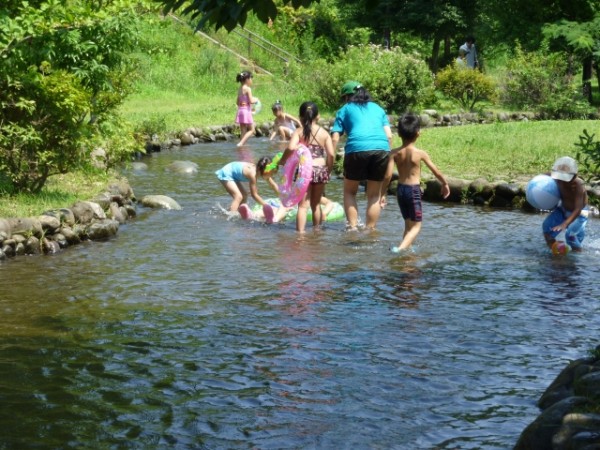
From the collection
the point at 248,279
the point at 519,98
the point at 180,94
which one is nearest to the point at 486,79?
the point at 519,98

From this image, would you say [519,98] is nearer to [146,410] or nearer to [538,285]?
[538,285]

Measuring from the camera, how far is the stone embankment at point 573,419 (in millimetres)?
4934

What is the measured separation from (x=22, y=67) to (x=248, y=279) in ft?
13.1

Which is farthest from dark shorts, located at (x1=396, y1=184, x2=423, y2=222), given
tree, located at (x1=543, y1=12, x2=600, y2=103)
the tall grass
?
tree, located at (x1=543, y1=12, x2=600, y2=103)

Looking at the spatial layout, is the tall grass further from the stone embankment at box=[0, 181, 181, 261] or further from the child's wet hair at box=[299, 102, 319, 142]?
the child's wet hair at box=[299, 102, 319, 142]

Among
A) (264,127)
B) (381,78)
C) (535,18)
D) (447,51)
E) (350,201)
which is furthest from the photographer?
(447,51)

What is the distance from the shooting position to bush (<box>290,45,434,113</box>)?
1156 inches

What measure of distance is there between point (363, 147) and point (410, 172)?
1.33 m

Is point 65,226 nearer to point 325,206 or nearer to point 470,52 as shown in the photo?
point 325,206

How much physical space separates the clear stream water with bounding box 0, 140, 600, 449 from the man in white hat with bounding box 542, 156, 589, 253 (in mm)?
250

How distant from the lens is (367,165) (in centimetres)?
1261

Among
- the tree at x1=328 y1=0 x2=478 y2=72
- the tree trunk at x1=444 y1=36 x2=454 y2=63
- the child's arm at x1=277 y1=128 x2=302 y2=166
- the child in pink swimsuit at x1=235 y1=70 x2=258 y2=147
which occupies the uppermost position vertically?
the tree at x1=328 y1=0 x2=478 y2=72

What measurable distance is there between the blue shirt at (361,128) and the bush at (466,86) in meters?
19.2

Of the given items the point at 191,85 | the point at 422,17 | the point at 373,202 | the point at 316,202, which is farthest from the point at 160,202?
the point at 422,17
